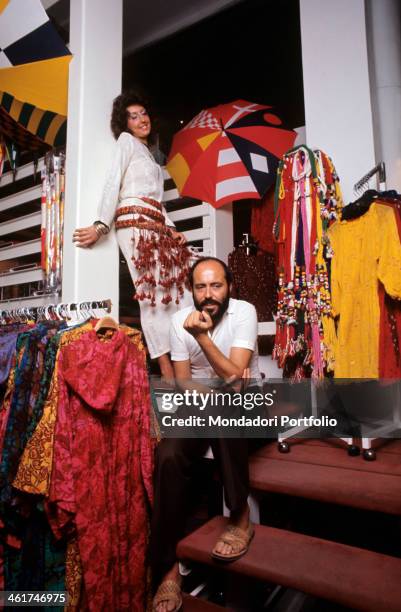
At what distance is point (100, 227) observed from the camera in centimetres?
212

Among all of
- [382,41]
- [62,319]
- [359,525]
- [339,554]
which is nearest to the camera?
[339,554]

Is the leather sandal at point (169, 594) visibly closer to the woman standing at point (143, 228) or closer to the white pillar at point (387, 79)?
the woman standing at point (143, 228)

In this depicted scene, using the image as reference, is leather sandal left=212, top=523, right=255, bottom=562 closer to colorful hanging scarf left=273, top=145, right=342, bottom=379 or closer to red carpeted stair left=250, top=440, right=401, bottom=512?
red carpeted stair left=250, top=440, right=401, bottom=512

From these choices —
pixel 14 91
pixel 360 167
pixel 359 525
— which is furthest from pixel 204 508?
pixel 14 91

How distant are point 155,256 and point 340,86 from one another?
145 centimetres

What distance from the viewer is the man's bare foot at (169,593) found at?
1444mm

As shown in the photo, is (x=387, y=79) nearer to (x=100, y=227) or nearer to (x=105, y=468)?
(x=100, y=227)

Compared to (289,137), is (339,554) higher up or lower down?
lower down

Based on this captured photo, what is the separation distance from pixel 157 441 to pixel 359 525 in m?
1.26

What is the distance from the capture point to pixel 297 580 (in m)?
1.26

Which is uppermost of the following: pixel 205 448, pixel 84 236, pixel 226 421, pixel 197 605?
pixel 84 236

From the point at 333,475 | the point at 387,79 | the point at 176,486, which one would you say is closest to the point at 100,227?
the point at 176,486

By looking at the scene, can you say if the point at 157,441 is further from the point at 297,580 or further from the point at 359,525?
the point at 359,525

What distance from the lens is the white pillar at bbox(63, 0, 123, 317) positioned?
2.10m
